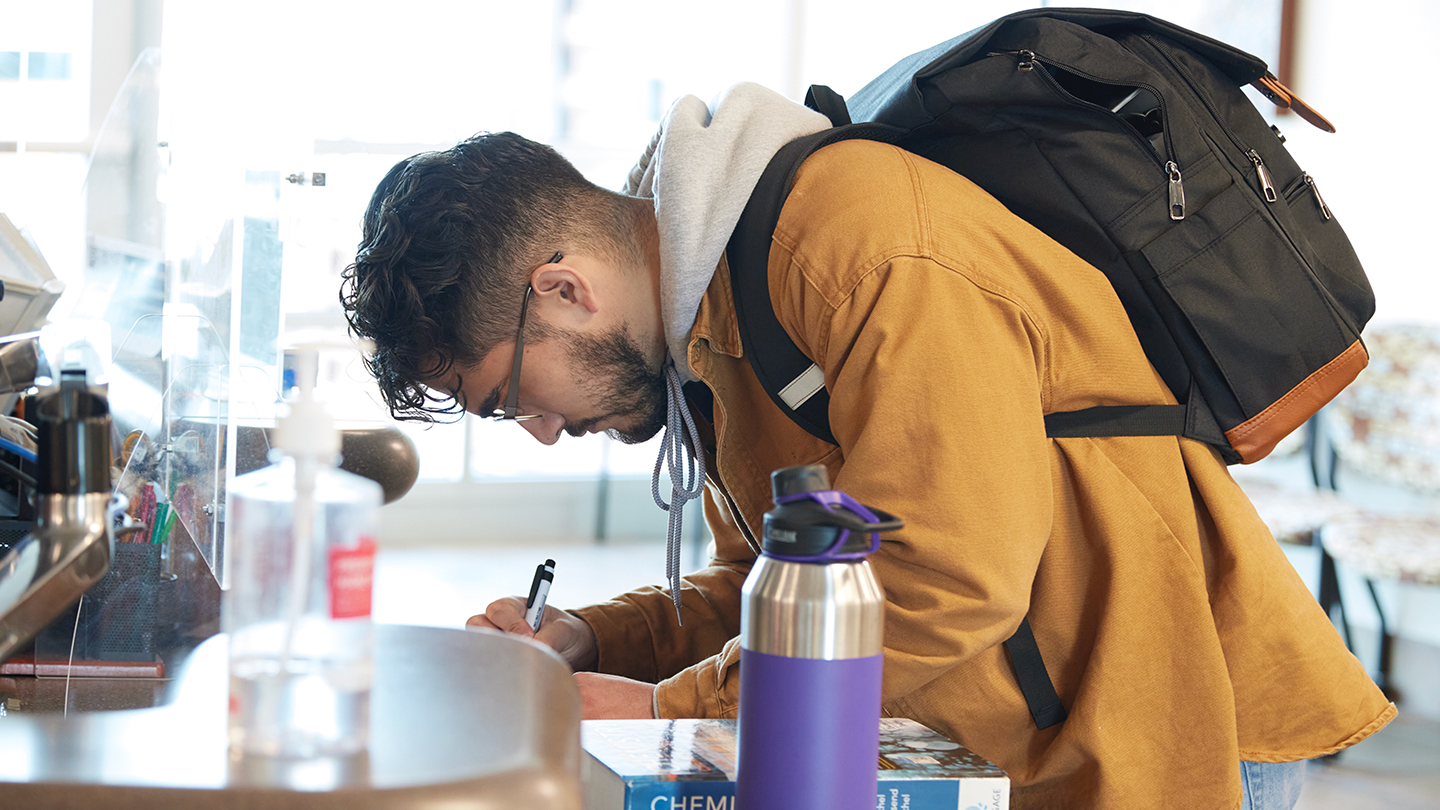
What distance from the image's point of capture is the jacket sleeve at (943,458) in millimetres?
832

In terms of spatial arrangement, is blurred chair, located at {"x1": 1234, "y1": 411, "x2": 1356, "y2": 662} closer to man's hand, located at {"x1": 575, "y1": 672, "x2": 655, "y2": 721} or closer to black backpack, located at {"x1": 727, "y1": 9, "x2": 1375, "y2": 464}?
black backpack, located at {"x1": 727, "y1": 9, "x2": 1375, "y2": 464}

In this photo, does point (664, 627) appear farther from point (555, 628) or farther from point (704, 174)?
point (704, 174)

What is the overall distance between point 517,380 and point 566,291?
0.35 feet

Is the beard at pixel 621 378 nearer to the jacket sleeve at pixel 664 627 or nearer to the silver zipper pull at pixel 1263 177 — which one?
the jacket sleeve at pixel 664 627

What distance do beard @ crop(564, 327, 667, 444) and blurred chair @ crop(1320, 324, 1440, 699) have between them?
7.52ft

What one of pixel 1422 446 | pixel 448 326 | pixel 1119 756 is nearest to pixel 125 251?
pixel 448 326

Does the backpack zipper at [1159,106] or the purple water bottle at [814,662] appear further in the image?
the backpack zipper at [1159,106]

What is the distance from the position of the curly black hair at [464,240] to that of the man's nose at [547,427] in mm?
108

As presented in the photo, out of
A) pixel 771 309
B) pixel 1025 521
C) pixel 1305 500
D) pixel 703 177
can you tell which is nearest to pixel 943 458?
pixel 1025 521

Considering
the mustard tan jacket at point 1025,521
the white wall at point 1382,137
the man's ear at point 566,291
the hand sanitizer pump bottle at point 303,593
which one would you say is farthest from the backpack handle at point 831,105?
the white wall at point 1382,137

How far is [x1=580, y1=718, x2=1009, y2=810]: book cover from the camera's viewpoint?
0.66 m

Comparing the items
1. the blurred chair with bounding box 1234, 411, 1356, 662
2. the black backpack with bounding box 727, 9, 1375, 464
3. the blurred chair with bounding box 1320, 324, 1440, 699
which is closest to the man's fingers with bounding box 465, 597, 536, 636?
the black backpack with bounding box 727, 9, 1375, 464

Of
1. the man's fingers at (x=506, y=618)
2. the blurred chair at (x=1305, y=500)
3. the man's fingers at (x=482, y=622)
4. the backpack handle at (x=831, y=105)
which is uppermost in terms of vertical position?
the backpack handle at (x=831, y=105)

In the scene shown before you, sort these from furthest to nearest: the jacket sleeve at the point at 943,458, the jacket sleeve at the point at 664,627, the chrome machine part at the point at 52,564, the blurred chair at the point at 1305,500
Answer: the blurred chair at the point at 1305,500 < the jacket sleeve at the point at 664,627 < the jacket sleeve at the point at 943,458 < the chrome machine part at the point at 52,564
